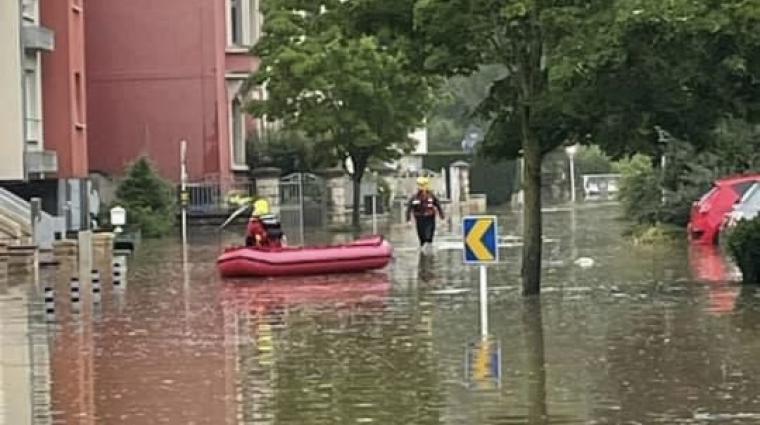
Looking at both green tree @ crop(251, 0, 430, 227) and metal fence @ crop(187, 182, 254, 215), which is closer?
green tree @ crop(251, 0, 430, 227)

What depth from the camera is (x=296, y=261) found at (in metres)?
30.3

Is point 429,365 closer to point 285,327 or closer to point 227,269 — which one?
point 285,327

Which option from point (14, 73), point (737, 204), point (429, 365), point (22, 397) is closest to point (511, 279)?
point (737, 204)

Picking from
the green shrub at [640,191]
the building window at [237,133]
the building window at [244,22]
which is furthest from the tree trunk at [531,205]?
the building window at [244,22]

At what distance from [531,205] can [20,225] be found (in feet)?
53.5

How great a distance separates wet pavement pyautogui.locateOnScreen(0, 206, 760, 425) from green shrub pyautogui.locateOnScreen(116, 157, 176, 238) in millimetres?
20286

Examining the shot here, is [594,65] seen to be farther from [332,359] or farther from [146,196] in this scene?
[146,196]

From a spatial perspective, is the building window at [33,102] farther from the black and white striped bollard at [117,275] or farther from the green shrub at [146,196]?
the black and white striped bollard at [117,275]

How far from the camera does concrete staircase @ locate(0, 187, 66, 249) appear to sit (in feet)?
119

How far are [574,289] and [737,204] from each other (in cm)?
1130

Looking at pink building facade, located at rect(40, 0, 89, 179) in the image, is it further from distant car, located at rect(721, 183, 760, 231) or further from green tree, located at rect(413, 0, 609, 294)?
green tree, located at rect(413, 0, 609, 294)

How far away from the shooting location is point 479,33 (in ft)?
74.3

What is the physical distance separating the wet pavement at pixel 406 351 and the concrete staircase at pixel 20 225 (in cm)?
730

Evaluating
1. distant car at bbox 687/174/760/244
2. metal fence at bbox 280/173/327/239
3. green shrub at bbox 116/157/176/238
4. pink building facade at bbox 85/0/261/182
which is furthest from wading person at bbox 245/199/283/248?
metal fence at bbox 280/173/327/239
